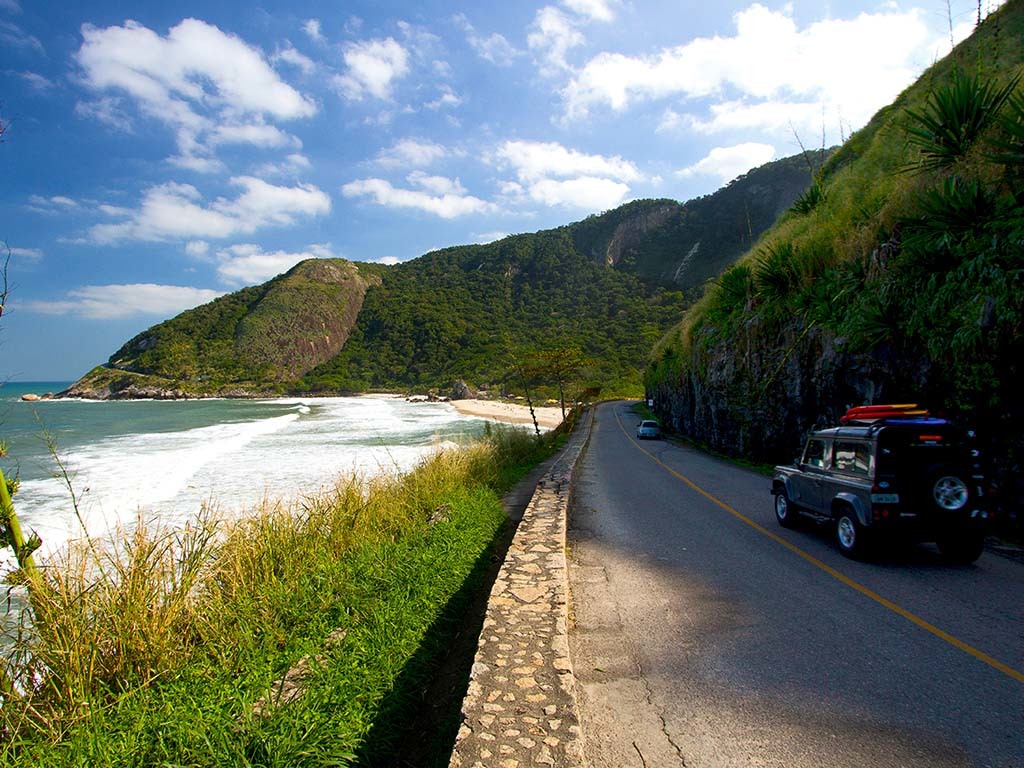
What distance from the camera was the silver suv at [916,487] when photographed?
6164mm

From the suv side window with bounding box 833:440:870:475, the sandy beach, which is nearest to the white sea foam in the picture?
the suv side window with bounding box 833:440:870:475

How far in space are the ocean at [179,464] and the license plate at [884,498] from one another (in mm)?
7059

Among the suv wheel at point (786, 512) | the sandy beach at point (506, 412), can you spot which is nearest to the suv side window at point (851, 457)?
the suv wheel at point (786, 512)

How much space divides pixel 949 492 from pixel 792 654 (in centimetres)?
340

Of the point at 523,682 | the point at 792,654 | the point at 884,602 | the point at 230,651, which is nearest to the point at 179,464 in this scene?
the point at 230,651

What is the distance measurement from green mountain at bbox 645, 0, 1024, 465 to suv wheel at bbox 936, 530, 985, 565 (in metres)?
1.89

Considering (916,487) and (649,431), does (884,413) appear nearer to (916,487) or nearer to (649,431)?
(916,487)

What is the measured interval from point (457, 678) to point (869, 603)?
4.03 metres

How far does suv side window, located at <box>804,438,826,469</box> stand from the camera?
7730 mm

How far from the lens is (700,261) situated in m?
121

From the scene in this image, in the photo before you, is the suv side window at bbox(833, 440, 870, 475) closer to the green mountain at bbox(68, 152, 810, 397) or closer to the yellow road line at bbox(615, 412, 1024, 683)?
the yellow road line at bbox(615, 412, 1024, 683)

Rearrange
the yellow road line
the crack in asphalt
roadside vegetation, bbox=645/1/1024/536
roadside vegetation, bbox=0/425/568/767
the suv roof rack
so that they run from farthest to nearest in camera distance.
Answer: roadside vegetation, bbox=645/1/1024/536, the suv roof rack, the yellow road line, the crack in asphalt, roadside vegetation, bbox=0/425/568/767

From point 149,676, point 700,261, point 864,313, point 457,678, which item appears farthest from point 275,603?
point 700,261

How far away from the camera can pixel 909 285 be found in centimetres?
929
